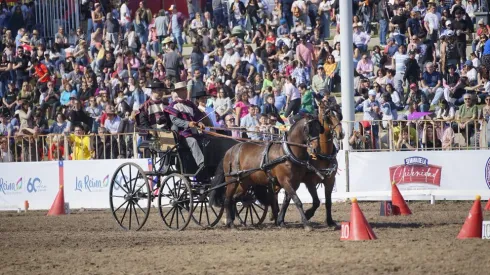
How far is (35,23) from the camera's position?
110ft

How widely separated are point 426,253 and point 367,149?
28.4ft

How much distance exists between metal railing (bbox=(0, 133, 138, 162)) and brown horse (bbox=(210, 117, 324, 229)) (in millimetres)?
6170

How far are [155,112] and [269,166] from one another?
7.73ft

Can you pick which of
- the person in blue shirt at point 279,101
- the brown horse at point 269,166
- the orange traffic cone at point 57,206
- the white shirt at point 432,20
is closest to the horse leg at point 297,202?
the brown horse at point 269,166

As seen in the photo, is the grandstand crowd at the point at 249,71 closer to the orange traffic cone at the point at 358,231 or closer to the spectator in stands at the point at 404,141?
the spectator in stands at the point at 404,141

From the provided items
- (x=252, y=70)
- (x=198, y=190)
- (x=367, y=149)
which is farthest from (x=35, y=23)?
(x=198, y=190)

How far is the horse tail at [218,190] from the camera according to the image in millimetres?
15875

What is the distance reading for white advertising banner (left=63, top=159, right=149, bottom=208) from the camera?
21.9 metres

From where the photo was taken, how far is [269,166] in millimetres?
15266

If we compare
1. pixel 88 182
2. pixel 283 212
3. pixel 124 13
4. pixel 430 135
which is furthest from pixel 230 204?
pixel 124 13

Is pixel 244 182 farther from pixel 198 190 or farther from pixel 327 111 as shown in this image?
pixel 327 111

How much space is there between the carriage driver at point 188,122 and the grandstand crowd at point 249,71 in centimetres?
34

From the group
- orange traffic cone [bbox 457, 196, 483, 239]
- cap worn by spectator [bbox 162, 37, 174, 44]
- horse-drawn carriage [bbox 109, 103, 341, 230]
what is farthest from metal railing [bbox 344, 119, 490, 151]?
cap worn by spectator [bbox 162, 37, 174, 44]

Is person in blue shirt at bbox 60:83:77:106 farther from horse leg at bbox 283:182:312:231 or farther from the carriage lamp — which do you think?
horse leg at bbox 283:182:312:231
